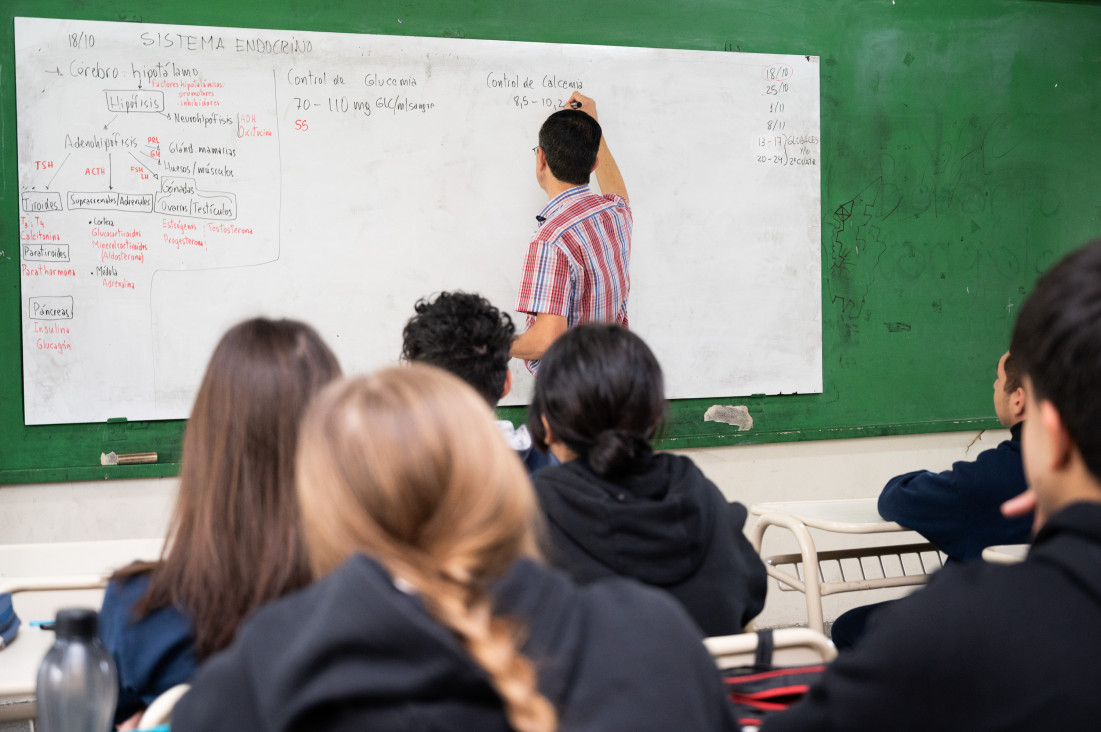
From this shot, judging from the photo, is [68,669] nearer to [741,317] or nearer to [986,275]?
[741,317]

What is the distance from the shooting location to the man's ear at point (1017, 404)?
2047 millimetres

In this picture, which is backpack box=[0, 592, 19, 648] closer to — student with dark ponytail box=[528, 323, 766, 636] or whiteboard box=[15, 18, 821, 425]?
student with dark ponytail box=[528, 323, 766, 636]

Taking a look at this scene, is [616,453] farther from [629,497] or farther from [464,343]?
[464,343]

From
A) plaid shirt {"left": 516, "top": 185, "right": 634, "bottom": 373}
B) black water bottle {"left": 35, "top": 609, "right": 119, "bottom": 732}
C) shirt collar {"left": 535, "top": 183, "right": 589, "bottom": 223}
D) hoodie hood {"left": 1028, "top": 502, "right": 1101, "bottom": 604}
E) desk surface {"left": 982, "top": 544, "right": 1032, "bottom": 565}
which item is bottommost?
desk surface {"left": 982, "top": 544, "right": 1032, "bottom": 565}

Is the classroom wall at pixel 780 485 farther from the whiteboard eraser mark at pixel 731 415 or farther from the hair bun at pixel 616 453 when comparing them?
the hair bun at pixel 616 453

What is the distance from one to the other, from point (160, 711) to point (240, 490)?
274 millimetres

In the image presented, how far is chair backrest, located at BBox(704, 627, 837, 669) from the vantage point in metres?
1.26

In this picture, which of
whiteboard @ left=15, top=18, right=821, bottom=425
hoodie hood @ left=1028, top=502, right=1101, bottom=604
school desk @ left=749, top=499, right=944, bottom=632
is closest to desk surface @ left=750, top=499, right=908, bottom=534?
school desk @ left=749, top=499, right=944, bottom=632

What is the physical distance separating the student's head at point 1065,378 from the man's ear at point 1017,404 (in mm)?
1260

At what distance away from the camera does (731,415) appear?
377cm

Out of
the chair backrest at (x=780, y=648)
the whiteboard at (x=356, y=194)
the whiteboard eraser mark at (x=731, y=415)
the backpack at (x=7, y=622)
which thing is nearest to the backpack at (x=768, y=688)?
the chair backrest at (x=780, y=648)

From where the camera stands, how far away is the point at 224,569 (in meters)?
1.13

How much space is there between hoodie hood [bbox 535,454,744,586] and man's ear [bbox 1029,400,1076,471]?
611 mm

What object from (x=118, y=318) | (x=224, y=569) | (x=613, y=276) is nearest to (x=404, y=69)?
(x=613, y=276)
